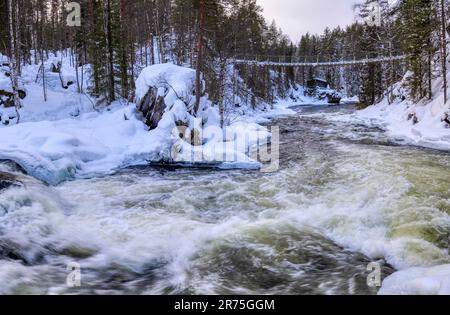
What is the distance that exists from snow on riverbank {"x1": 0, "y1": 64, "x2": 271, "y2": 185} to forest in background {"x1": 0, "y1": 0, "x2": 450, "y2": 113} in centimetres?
174

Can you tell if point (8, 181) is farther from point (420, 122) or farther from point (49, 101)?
point (420, 122)

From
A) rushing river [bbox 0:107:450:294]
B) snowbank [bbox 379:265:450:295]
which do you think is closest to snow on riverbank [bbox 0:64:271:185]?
rushing river [bbox 0:107:450:294]

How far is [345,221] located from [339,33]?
9114 cm

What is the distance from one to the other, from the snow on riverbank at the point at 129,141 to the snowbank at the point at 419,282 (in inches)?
350

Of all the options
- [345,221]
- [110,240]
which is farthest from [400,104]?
[110,240]

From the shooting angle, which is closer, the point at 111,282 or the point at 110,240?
the point at 111,282

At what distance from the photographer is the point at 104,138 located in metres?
16.9

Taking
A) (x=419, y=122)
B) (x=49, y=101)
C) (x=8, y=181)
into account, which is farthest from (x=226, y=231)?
(x=49, y=101)

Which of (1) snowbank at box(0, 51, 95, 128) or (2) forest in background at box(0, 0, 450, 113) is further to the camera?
(2) forest in background at box(0, 0, 450, 113)

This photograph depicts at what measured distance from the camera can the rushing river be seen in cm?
581

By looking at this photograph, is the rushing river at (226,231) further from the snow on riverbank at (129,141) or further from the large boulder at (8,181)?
the snow on riverbank at (129,141)

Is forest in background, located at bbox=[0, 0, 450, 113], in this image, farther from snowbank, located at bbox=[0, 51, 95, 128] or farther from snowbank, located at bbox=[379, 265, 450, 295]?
snowbank, located at bbox=[379, 265, 450, 295]

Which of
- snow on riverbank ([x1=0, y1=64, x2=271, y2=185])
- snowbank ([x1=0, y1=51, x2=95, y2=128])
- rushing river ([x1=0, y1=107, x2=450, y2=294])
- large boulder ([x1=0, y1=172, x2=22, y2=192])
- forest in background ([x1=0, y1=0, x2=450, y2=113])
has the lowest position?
rushing river ([x1=0, y1=107, x2=450, y2=294])
